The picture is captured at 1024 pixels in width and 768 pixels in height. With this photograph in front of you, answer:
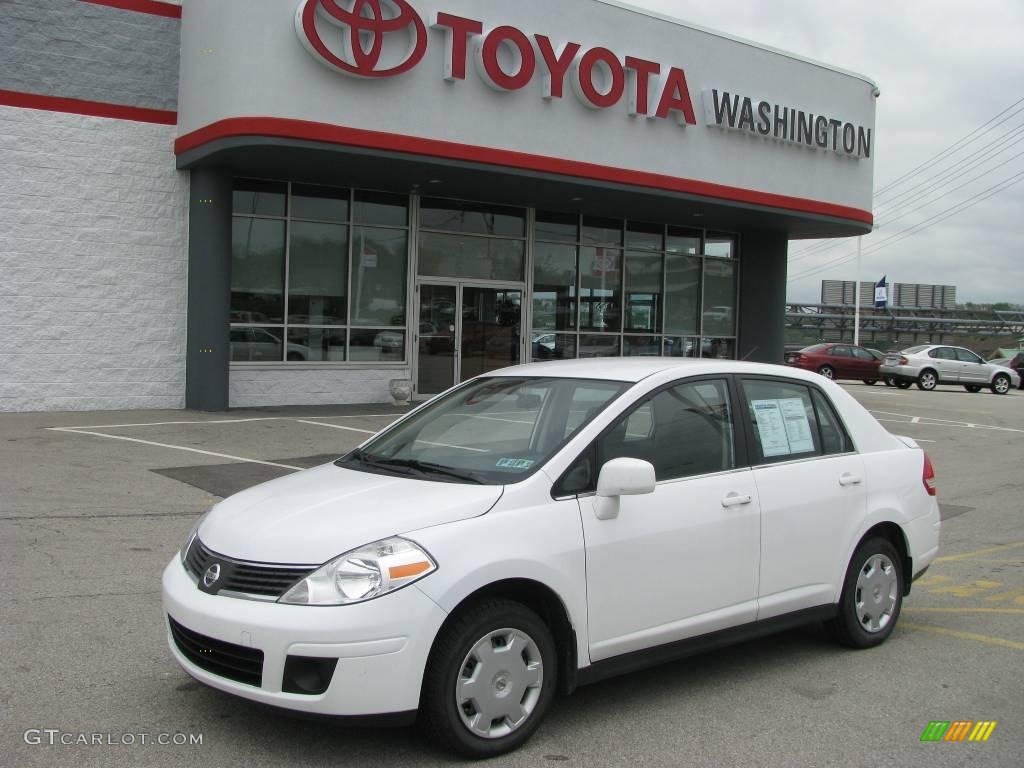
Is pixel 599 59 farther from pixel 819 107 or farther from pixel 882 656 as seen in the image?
pixel 882 656

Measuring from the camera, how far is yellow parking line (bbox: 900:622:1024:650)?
573cm

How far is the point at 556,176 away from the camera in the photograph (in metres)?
16.2

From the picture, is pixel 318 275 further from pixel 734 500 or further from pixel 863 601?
pixel 734 500

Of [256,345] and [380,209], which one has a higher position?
[380,209]

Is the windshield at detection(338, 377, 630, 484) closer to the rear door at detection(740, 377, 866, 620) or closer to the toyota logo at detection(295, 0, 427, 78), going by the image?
the rear door at detection(740, 377, 866, 620)

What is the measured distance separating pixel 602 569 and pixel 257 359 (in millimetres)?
12951

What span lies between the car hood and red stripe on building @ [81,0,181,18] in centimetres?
1310

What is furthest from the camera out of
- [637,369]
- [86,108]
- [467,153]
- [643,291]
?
[643,291]

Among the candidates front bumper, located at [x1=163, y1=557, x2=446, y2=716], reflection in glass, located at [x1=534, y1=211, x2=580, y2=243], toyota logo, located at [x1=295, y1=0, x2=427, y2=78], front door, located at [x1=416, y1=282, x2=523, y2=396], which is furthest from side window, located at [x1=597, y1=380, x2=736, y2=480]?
reflection in glass, located at [x1=534, y1=211, x2=580, y2=243]

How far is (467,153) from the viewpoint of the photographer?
15.1m

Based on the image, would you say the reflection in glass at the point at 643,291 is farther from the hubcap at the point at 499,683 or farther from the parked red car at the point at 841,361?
the hubcap at the point at 499,683


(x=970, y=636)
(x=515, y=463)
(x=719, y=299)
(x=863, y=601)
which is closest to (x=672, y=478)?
(x=515, y=463)

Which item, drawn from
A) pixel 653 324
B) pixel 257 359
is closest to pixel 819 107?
pixel 653 324

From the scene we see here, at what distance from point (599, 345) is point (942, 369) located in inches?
699
